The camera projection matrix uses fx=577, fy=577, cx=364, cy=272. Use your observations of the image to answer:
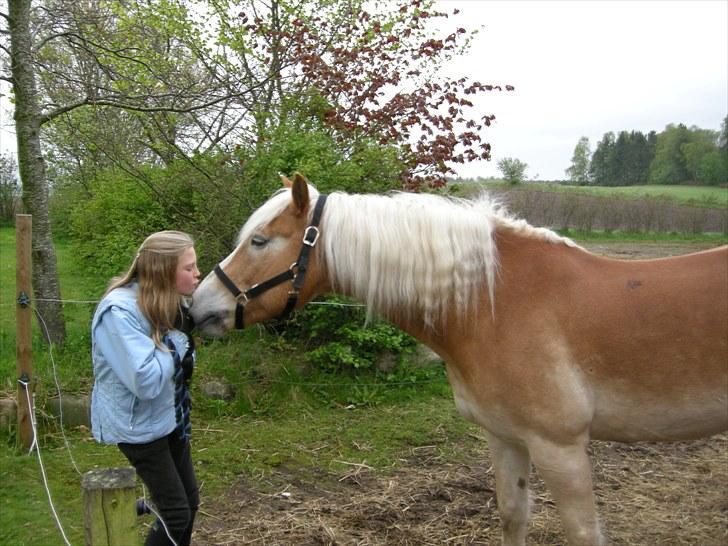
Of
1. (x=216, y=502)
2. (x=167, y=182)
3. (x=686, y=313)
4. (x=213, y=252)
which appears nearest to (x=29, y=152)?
(x=167, y=182)

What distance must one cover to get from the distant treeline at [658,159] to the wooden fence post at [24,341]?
170 feet

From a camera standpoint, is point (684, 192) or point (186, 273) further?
point (684, 192)

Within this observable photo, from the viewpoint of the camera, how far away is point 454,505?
12.0 feet

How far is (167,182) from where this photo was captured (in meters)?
6.20

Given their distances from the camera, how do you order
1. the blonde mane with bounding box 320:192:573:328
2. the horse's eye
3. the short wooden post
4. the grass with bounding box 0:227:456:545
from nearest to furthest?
the short wooden post, the blonde mane with bounding box 320:192:573:328, the horse's eye, the grass with bounding box 0:227:456:545

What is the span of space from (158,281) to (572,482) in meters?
1.83

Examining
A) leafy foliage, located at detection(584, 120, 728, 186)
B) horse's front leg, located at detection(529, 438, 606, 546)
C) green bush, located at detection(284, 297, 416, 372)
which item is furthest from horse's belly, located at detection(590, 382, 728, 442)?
leafy foliage, located at detection(584, 120, 728, 186)

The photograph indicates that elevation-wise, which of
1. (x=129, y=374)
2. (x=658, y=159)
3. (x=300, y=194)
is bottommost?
(x=129, y=374)

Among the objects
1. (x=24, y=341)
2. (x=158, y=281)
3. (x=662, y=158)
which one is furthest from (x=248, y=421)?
(x=662, y=158)

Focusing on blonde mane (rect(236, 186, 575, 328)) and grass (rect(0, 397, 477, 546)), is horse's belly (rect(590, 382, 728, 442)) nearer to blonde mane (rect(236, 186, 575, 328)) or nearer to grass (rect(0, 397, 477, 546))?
blonde mane (rect(236, 186, 575, 328))

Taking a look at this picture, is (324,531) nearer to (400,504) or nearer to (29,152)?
(400,504)

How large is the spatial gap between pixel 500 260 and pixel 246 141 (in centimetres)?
442

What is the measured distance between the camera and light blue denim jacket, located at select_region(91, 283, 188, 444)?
2.12 m

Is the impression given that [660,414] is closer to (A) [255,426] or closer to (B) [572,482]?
(B) [572,482]
